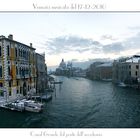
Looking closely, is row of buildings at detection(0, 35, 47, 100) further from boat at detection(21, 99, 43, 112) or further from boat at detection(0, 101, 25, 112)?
boat at detection(21, 99, 43, 112)

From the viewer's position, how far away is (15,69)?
11336mm

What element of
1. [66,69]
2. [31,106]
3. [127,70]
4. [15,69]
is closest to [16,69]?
[15,69]

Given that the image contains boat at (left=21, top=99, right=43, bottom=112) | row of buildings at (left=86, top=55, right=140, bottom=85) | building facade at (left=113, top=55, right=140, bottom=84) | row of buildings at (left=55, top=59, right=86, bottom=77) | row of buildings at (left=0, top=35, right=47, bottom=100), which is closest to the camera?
row of buildings at (left=55, top=59, right=86, bottom=77)

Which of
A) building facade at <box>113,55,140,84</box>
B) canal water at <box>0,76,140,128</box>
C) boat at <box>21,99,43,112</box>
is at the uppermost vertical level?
building facade at <box>113,55,140,84</box>

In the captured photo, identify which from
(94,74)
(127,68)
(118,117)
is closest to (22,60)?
(118,117)

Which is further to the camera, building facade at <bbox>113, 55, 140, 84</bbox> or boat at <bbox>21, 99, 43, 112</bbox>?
building facade at <bbox>113, 55, 140, 84</bbox>

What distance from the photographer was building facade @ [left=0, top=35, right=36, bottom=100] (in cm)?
1080

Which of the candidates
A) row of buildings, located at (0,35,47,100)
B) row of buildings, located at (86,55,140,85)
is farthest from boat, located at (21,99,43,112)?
row of buildings, located at (86,55,140,85)

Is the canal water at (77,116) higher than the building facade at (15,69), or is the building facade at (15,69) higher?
the building facade at (15,69)

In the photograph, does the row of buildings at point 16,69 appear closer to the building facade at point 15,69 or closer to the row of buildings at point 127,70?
the building facade at point 15,69

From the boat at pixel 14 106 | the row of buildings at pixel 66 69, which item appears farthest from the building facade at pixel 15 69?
the row of buildings at pixel 66 69

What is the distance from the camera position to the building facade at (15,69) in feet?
35.4

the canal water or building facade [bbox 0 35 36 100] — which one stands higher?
building facade [bbox 0 35 36 100]
